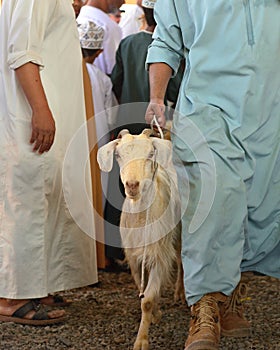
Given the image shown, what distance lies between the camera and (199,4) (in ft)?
12.1

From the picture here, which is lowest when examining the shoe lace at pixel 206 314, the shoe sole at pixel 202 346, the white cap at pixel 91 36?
the shoe sole at pixel 202 346

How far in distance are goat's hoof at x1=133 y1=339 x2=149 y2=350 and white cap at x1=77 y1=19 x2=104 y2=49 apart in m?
2.58

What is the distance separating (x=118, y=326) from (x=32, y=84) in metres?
1.34

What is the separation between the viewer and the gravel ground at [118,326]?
13.8 feet

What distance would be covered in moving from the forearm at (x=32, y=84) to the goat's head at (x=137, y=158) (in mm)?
402

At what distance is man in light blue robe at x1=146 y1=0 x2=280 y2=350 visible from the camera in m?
3.59

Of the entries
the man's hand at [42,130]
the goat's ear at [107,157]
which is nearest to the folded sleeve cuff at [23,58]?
the man's hand at [42,130]

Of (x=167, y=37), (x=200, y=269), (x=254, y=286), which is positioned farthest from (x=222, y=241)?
(x=254, y=286)

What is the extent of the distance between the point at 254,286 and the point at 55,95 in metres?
2.02

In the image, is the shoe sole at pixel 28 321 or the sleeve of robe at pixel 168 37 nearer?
the sleeve of robe at pixel 168 37

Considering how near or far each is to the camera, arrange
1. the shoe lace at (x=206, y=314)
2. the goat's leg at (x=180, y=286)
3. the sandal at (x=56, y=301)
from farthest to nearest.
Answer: the goat's leg at (x=180, y=286)
the sandal at (x=56, y=301)
the shoe lace at (x=206, y=314)

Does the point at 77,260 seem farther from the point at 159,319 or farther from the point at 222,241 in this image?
the point at 222,241

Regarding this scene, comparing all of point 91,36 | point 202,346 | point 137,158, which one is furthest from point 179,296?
point 91,36

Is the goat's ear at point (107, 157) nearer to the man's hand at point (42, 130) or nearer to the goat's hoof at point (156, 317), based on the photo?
the man's hand at point (42, 130)
